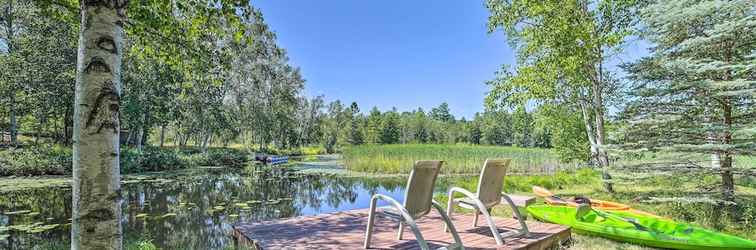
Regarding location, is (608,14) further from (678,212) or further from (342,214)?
(342,214)

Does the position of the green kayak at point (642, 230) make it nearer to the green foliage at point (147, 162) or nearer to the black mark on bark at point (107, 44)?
the black mark on bark at point (107, 44)

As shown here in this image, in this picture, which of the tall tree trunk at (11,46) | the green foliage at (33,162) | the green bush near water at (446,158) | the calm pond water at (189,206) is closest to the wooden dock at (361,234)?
the calm pond water at (189,206)

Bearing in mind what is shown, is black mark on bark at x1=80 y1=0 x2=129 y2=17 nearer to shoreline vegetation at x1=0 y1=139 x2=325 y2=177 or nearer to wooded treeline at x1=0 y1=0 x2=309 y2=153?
wooded treeline at x1=0 y1=0 x2=309 y2=153

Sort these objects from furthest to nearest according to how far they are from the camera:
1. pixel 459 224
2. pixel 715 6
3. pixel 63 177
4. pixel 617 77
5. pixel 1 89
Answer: pixel 1 89, pixel 63 177, pixel 617 77, pixel 715 6, pixel 459 224

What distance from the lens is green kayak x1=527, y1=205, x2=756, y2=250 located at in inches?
137

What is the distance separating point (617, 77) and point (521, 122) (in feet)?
9.81

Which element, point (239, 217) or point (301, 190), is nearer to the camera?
point (239, 217)

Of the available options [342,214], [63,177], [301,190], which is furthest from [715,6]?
[63,177]

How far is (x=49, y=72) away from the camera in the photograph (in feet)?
47.4

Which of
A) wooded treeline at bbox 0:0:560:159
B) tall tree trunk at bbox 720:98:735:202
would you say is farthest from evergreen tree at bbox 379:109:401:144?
Result: tall tree trunk at bbox 720:98:735:202

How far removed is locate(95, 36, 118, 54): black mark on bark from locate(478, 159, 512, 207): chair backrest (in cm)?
310

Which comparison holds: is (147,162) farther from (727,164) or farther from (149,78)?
(727,164)

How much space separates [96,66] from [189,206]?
7.34 m

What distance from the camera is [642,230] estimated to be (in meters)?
3.91
